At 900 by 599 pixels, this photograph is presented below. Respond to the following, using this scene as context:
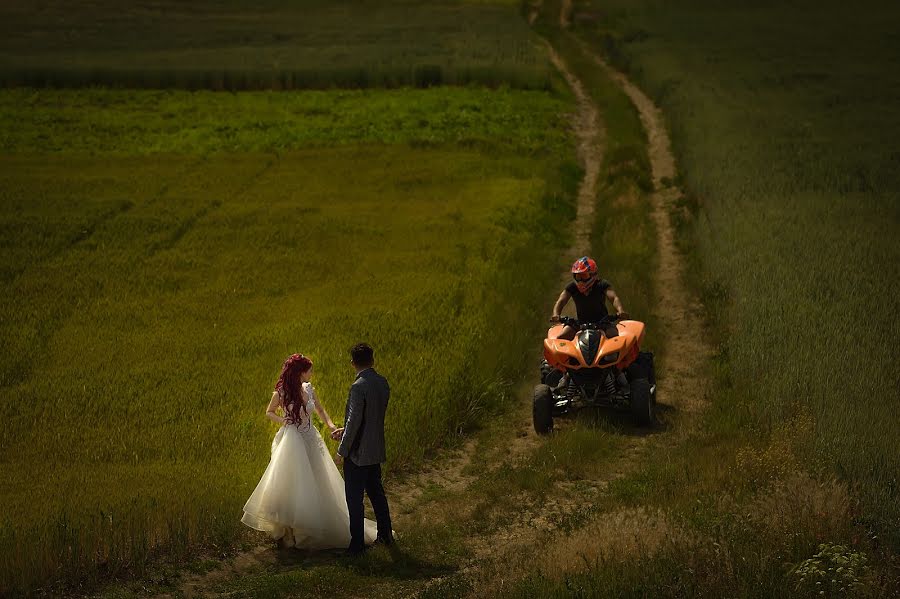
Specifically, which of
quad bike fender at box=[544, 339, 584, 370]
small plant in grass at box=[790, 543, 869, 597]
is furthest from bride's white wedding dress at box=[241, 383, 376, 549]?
small plant in grass at box=[790, 543, 869, 597]

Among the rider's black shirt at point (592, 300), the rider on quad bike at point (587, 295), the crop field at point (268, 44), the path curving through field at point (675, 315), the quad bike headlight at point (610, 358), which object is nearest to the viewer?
the quad bike headlight at point (610, 358)

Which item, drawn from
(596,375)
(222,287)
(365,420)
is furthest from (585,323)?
(222,287)

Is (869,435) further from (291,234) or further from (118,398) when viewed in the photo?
(291,234)

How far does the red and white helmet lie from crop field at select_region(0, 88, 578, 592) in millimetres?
2359

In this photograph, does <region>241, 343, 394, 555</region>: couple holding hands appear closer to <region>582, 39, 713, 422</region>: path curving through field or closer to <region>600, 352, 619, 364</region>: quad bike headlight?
<region>600, 352, 619, 364</region>: quad bike headlight

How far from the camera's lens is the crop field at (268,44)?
52.9 meters

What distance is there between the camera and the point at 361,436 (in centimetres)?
1180

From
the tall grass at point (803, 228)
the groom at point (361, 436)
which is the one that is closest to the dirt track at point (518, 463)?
the tall grass at point (803, 228)

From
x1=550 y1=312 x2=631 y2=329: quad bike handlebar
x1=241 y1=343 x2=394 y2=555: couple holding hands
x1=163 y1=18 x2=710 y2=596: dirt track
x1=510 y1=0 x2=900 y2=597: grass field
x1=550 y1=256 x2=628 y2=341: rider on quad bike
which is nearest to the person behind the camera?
x1=510 y1=0 x2=900 y2=597: grass field

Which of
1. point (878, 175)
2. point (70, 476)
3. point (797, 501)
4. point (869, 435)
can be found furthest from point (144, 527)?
point (878, 175)

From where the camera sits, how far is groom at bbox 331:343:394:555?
1171 cm

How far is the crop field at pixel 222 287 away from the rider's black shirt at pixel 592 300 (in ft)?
6.76

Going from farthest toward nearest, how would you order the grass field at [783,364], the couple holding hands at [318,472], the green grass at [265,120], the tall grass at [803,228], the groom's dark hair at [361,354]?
the green grass at [265,120] < the tall grass at [803,228] < the couple holding hands at [318,472] < the groom's dark hair at [361,354] < the grass field at [783,364]

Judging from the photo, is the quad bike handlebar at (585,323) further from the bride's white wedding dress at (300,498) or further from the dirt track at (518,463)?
the bride's white wedding dress at (300,498)
